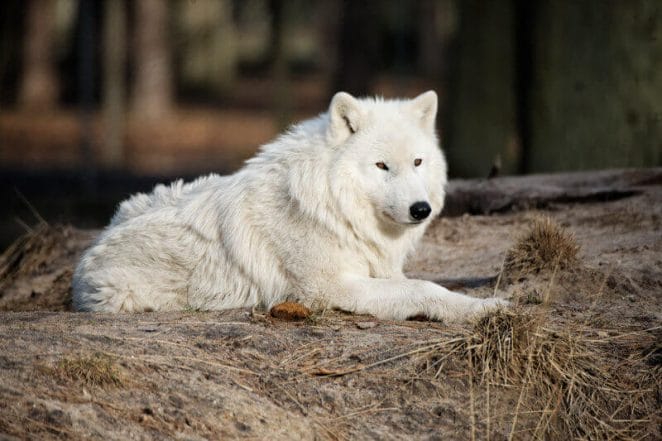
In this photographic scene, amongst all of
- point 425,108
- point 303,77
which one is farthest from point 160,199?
point 303,77

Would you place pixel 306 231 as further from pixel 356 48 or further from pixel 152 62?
pixel 152 62

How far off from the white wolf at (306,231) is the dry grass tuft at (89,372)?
59.9 inches

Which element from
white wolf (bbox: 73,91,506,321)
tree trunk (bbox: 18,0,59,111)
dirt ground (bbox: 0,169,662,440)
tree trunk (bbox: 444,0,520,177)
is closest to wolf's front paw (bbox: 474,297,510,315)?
dirt ground (bbox: 0,169,662,440)

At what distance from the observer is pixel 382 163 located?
19.2 ft

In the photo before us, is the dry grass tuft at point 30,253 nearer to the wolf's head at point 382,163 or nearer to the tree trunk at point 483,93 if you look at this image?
the wolf's head at point 382,163

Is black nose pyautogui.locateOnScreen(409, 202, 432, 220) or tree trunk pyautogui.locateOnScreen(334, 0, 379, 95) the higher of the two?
tree trunk pyautogui.locateOnScreen(334, 0, 379, 95)

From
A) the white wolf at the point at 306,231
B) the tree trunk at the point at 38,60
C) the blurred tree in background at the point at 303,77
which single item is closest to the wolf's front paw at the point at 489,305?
the white wolf at the point at 306,231

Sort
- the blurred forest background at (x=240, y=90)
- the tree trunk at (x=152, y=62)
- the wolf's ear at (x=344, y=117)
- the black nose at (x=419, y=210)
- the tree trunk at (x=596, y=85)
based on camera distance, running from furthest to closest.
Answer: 1. the tree trunk at (x=152, y=62)
2. the blurred forest background at (x=240, y=90)
3. the tree trunk at (x=596, y=85)
4. the wolf's ear at (x=344, y=117)
5. the black nose at (x=419, y=210)

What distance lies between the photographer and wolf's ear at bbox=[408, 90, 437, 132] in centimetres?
616

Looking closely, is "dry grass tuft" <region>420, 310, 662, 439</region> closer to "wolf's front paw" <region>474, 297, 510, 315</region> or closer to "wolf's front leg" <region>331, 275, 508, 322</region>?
"wolf's front paw" <region>474, 297, 510, 315</region>

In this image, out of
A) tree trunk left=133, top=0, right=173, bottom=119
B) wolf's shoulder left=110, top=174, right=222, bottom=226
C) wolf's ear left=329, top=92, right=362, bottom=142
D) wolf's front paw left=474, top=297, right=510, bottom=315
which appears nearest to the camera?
wolf's front paw left=474, top=297, right=510, bottom=315

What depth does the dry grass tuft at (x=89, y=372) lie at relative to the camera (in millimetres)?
4406

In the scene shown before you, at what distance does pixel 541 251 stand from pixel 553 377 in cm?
141

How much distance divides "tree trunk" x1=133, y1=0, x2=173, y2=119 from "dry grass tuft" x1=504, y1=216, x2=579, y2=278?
1488 cm
